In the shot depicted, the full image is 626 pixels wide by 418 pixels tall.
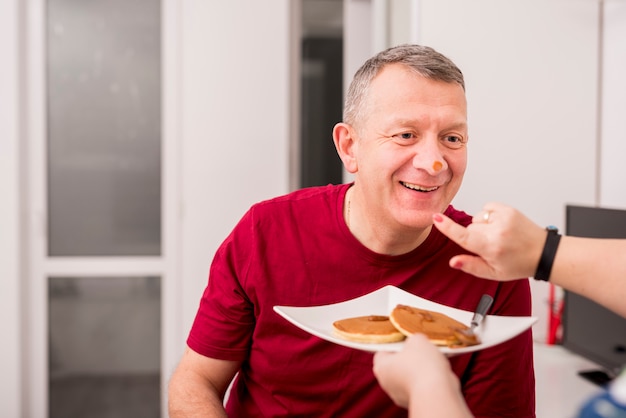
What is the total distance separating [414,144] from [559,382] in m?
1.20

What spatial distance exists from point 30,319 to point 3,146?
0.86 metres

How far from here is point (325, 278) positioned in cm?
136

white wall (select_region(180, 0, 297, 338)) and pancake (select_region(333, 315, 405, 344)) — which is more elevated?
white wall (select_region(180, 0, 297, 338))

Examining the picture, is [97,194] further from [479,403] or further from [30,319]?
[479,403]

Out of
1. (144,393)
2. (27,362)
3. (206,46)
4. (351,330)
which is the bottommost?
(144,393)

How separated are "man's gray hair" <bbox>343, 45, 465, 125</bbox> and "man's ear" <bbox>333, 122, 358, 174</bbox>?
0.05m

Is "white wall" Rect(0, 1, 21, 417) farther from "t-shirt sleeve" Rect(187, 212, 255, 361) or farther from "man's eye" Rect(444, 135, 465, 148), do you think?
"man's eye" Rect(444, 135, 465, 148)

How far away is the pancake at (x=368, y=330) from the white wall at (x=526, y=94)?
4.58 ft

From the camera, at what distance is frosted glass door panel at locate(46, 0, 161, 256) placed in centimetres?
309

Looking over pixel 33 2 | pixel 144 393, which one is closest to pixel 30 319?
pixel 144 393

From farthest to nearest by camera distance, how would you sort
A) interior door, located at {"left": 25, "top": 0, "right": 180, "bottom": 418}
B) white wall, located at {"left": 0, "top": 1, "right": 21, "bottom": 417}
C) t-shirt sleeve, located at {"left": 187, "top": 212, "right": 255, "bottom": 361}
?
interior door, located at {"left": 25, "top": 0, "right": 180, "bottom": 418} < white wall, located at {"left": 0, "top": 1, "right": 21, "bottom": 417} < t-shirt sleeve, located at {"left": 187, "top": 212, "right": 255, "bottom": 361}

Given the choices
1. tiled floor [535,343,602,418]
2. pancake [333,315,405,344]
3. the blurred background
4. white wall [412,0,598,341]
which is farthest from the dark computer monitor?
the blurred background

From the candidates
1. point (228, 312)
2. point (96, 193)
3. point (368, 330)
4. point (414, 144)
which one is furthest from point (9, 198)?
point (368, 330)

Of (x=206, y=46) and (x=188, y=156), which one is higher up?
(x=206, y=46)
